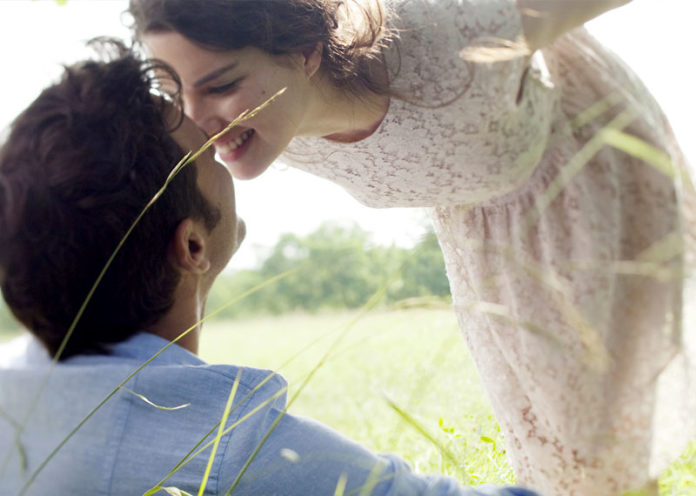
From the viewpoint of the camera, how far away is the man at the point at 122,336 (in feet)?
2.74

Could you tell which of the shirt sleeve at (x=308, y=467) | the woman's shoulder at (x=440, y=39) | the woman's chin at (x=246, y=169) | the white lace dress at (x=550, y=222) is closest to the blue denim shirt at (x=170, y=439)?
the shirt sleeve at (x=308, y=467)

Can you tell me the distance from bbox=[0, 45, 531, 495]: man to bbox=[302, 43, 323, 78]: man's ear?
44cm

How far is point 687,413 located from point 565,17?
743 mm

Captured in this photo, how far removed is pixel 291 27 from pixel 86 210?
709 mm

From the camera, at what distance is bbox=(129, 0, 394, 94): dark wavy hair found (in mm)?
1389

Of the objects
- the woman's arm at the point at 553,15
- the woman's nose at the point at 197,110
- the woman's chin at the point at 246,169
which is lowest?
the woman's chin at the point at 246,169

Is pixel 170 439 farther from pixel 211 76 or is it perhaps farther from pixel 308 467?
pixel 211 76

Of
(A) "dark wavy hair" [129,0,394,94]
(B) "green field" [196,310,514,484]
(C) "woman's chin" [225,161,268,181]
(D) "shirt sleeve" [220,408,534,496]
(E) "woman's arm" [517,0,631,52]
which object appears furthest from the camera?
(C) "woman's chin" [225,161,268,181]

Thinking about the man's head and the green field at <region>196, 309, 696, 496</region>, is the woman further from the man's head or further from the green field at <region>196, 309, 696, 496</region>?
the man's head

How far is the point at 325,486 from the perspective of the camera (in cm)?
83

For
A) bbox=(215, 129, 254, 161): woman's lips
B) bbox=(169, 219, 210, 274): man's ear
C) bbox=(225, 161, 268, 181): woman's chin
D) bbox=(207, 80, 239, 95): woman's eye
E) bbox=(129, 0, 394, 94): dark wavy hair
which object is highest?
bbox=(129, 0, 394, 94): dark wavy hair

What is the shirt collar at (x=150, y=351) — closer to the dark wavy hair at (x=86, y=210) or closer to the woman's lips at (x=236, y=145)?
the dark wavy hair at (x=86, y=210)

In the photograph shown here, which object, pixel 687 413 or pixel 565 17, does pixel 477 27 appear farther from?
pixel 687 413

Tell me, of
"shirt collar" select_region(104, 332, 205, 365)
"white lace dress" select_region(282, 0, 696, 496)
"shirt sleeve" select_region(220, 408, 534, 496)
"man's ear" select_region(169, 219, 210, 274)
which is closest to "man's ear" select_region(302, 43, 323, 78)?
"white lace dress" select_region(282, 0, 696, 496)
